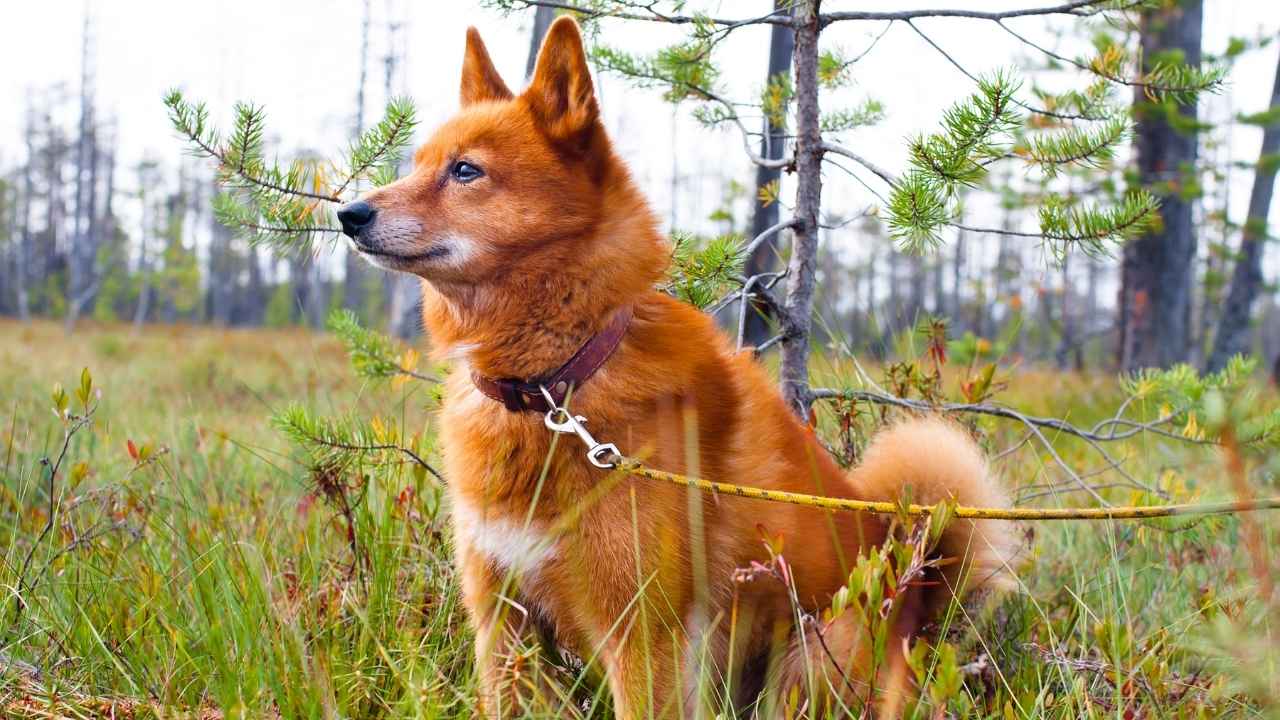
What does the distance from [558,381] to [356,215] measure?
635 mm

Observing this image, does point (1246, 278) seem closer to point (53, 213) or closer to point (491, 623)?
point (491, 623)

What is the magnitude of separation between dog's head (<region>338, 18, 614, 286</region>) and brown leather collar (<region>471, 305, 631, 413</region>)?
28 cm

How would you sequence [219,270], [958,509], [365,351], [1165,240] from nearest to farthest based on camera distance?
1. [958,509]
2. [365,351]
3. [1165,240]
4. [219,270]

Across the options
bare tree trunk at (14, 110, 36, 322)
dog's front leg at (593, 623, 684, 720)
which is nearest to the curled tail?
dog's front leg at (593, 623, 684, 720)

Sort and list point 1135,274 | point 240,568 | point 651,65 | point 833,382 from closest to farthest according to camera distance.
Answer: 1. point 240,568
2. point 651,65
3. point 833,382
4. point 1135,274

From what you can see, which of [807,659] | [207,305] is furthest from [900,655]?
[207,305]

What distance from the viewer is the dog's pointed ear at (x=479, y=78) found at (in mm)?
2396

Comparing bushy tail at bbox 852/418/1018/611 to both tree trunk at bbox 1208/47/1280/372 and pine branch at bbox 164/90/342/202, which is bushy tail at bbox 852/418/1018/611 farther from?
tree trunk at bbox 1208/47/1280/372

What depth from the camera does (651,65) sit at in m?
2.93

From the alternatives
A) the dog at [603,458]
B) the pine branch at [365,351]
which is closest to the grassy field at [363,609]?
the pine branch at [365,351]

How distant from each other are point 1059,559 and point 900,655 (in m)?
1.44

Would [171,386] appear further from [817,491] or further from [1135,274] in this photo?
[1135,274]

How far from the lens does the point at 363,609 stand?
222 cm

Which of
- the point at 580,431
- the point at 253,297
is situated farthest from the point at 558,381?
the point at 253,297
